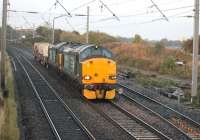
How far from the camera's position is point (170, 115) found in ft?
69.9

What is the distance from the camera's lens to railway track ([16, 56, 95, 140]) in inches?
660

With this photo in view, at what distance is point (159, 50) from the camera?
62438 millimetres

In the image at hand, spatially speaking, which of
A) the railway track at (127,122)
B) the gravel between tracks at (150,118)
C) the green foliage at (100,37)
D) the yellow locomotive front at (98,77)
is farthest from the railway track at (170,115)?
the green foliage at (100,37)

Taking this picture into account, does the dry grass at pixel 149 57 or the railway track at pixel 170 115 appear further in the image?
the dry grass at pixel 149 57

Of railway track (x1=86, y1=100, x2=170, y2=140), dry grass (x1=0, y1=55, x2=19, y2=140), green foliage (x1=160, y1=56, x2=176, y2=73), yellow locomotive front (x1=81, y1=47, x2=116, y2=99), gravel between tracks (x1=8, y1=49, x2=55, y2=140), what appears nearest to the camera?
dry grass (x1=0, y1=55, x2=19, y2=140)

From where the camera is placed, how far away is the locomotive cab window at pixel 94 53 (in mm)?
25297

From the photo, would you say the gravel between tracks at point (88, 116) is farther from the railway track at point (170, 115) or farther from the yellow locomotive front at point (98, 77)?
the railway track at point (170, 115)

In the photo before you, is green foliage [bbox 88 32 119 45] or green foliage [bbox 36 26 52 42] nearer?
green foliage [bbox 88 32 119 45]

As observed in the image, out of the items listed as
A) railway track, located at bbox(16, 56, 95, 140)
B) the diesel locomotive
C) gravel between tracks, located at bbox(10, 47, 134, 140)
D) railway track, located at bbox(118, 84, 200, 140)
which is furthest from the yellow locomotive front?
railway track, located at bbox(118, 84, 200, 140)

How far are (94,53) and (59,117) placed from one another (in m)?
6.04

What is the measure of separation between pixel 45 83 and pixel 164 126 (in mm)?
16813

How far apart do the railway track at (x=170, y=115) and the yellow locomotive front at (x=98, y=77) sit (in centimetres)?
189

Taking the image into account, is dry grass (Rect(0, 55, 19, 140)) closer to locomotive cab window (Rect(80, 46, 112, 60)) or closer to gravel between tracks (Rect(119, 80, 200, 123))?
locomotive cab window (Rect(80, 46, 112, 60))

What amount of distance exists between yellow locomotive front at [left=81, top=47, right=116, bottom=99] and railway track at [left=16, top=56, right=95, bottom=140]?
159cm
